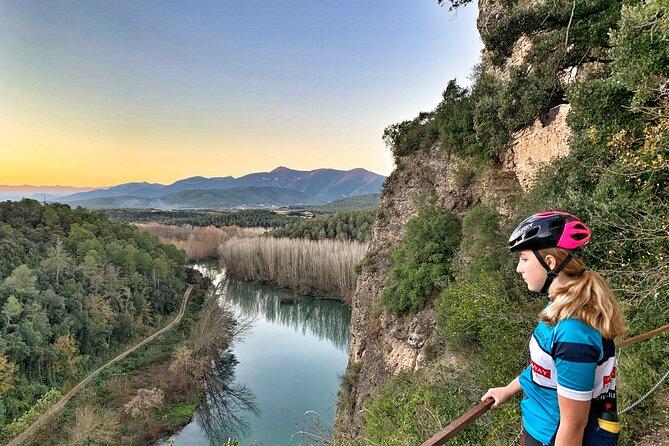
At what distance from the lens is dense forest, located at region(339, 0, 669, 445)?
5.21 meters

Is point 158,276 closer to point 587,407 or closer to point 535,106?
point 535,106

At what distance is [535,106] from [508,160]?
7.45ft

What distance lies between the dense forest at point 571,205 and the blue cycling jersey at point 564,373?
3.00 metres

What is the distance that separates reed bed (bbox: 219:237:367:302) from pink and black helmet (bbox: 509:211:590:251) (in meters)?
37.4

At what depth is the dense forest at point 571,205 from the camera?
5207mm

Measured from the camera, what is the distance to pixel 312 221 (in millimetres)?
61062

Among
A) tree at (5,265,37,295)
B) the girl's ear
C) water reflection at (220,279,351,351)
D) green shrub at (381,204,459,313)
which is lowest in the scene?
water reflection at (220,279,351,351)

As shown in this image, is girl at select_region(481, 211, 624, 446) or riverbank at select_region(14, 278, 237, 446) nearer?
girl at select_region(481, 211, 624, 446)

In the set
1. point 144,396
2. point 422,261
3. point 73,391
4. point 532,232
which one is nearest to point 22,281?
point 73,391

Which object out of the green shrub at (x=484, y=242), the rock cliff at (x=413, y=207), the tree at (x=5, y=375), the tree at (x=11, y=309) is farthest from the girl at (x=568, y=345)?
the tree at (x=11, y=309)

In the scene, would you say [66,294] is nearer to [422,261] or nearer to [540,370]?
[422,261]

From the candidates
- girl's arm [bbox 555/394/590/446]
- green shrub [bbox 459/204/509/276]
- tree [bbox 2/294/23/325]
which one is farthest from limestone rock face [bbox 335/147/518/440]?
tree [bbox 2/294/23/325]

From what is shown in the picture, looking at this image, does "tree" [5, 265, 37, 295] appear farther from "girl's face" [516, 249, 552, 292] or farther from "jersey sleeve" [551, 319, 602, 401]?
"jersey sleeve" [551, 319, 602, 401]

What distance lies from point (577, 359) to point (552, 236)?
586 millimetres
